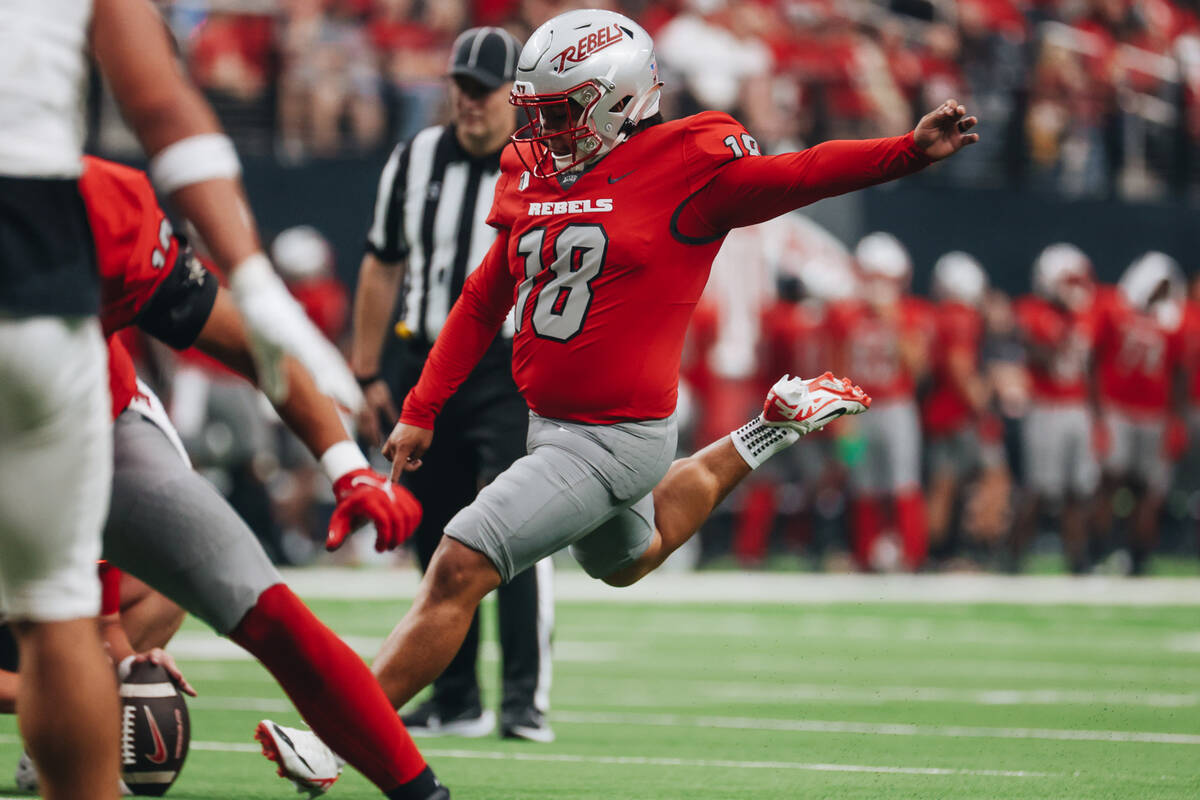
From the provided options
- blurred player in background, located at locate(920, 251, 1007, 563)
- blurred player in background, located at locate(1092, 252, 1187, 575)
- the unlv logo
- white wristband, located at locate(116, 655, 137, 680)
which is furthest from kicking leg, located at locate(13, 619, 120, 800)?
blurred player in background, located at locate(1092, 252, 1187, 575)

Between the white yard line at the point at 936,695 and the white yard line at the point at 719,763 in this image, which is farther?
the white yard line at the point at 936,695

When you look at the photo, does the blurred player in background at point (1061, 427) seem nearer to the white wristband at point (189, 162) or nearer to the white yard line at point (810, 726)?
the white yard line at point (810, 726)

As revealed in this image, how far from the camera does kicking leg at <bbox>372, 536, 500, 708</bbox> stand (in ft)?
13.0

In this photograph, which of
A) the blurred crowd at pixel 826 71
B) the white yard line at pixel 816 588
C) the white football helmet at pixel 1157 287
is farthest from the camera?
the white football helmet at pixel 1157 287

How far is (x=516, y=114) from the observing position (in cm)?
600

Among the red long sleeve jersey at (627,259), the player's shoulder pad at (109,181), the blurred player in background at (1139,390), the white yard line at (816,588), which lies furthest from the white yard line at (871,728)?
the blurred player in background at (1139,390)

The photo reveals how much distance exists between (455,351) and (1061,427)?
30.7 feet

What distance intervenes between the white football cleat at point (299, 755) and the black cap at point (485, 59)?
2.46m

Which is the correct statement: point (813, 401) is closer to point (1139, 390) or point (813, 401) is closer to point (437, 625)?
point (437, 625)

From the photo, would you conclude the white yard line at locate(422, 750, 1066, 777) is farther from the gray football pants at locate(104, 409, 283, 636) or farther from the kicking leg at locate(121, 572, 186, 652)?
the gray football pants at locate(104, 409, 283, 636)

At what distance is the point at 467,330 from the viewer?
4484 mm

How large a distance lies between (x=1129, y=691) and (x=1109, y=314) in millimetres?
7010

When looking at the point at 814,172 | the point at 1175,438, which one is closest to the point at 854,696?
the point at 814,172

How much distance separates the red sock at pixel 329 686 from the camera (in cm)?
321
